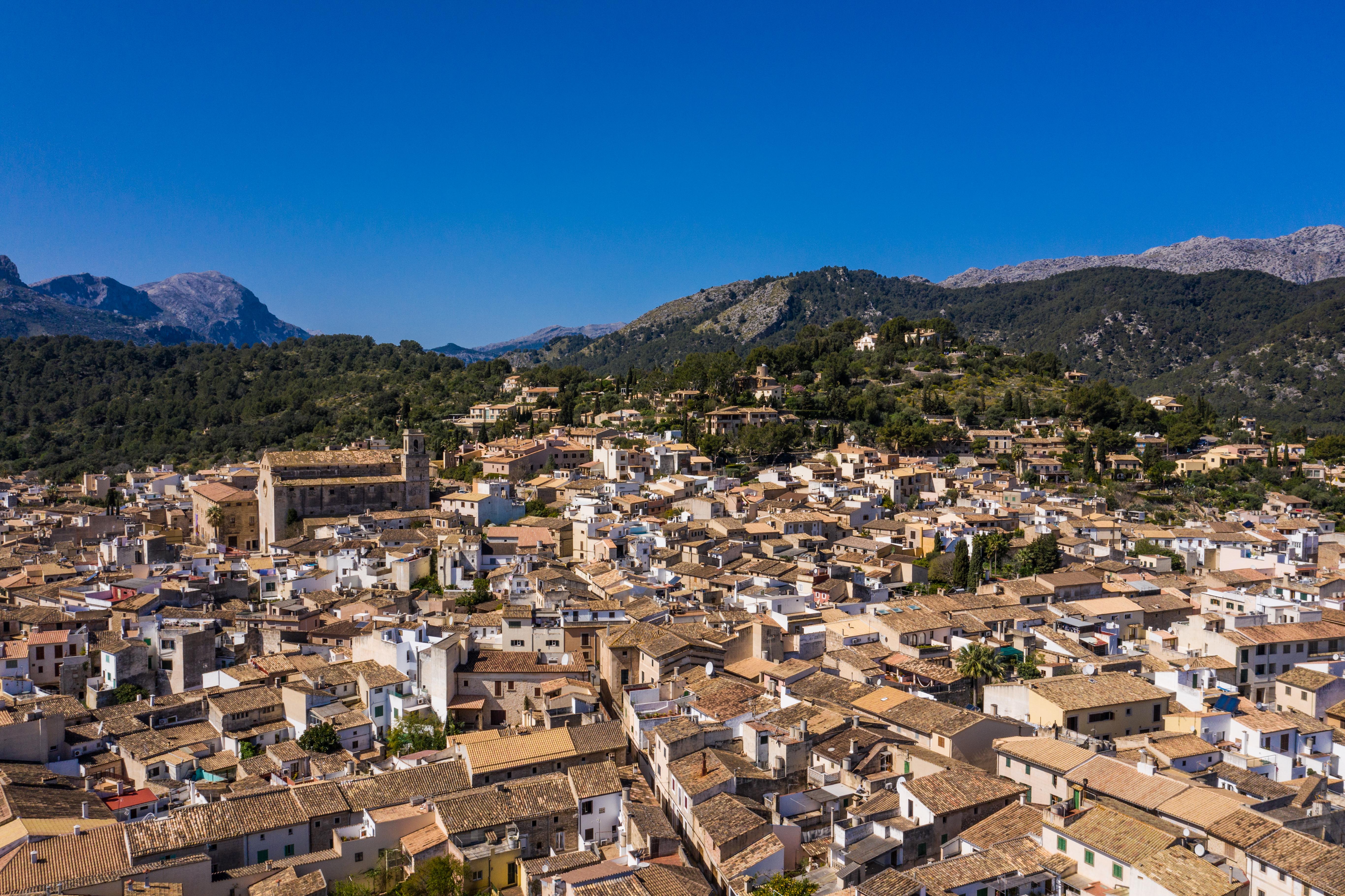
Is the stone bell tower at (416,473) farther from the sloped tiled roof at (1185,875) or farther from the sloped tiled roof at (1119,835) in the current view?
the sloped tiled roof at (1185,875)

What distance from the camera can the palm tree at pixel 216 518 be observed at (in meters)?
45.7

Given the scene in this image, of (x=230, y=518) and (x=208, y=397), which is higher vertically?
(x=208, y=397)

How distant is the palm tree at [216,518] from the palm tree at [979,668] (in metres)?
34.5

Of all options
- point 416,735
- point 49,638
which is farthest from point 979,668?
point 49,638

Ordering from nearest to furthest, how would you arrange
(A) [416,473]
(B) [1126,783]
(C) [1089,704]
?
(B) [1126,783], (C) [1089,704], (A) [416,473]

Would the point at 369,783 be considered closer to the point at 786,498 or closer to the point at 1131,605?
the point at 1131,605

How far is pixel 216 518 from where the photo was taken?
45656 mm

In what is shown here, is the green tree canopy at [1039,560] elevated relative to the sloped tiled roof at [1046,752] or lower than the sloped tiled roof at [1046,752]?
elevated

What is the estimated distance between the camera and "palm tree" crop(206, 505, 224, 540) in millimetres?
45688

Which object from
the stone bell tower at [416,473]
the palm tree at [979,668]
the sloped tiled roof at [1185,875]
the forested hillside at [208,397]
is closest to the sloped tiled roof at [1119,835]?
the sloped tiled roof at [1185,875]

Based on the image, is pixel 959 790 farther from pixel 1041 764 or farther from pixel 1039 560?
pixel 1039 560

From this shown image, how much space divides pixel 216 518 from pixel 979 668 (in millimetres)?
35266

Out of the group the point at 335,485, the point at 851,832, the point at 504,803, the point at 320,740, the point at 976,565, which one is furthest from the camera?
the point at 335,485

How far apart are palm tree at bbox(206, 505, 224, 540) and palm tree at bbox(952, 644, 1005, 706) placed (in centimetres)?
3454
